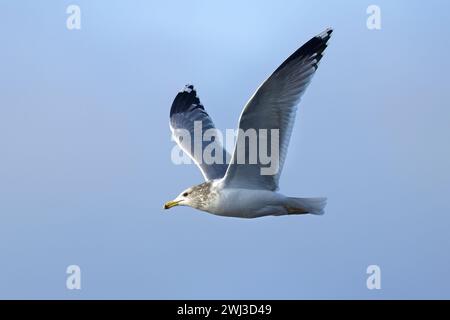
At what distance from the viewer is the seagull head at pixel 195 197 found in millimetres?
7016

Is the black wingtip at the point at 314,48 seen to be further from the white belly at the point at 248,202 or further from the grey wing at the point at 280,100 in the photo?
the white belly at the point at 248,202

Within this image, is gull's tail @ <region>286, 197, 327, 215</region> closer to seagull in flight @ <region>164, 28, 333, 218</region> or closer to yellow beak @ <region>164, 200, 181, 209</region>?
seagull in flight @ <region>164, 28, 333, 218</region>

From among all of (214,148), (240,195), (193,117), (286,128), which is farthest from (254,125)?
(193,117)

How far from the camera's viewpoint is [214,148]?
319 inches

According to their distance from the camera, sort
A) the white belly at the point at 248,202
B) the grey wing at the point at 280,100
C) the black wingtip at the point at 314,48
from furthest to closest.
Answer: the white belly at the point at 248,202 < the black wingtip at the point at 314,48 < the grey wing at the point at 280,100

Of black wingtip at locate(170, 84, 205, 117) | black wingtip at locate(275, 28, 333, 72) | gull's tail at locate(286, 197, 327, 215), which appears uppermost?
black wingtip at locate(170, 84, 205, 117)

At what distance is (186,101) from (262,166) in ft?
8.25

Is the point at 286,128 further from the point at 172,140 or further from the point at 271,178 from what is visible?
the point at 172,140

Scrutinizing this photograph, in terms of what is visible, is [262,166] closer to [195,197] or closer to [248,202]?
[248,202]

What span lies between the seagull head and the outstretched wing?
43 centimetres

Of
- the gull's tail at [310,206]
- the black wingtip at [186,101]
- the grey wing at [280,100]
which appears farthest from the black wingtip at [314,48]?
the black wingtip at [186,101]

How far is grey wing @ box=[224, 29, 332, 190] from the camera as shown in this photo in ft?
20.8

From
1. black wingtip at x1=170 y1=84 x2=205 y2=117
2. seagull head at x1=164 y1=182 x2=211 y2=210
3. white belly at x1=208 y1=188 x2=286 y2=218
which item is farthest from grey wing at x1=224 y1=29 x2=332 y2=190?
black wingtip at x1=170 y1=84 x2=205 y2=117

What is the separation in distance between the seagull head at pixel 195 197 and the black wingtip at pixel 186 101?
184 centimetres
